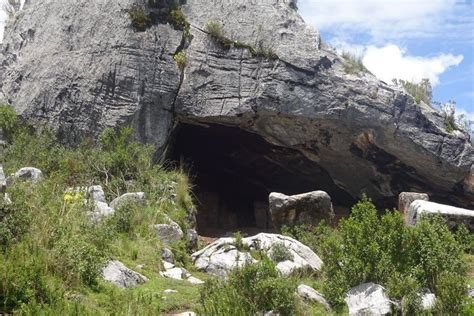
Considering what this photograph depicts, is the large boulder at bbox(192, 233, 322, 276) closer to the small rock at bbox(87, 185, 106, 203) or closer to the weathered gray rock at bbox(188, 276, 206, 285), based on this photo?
the weathered gray rock at bbox(188, 276, 206, 285)

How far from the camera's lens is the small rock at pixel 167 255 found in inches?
410

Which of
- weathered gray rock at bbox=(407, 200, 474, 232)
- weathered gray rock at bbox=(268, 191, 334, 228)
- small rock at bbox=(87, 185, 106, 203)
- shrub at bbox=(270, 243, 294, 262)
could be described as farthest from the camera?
weathered gray rock at bbox=(268, 191, 334, 228)

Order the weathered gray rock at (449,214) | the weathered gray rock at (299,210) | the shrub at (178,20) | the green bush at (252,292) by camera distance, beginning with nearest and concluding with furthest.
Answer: the green bush at (252,292), the weathered gray rock at (449,214), the weathered gray rock at (299,210), the shrub at (178,20)

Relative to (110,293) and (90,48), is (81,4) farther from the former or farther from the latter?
(110,293)

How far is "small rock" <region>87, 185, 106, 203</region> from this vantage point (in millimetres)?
12039

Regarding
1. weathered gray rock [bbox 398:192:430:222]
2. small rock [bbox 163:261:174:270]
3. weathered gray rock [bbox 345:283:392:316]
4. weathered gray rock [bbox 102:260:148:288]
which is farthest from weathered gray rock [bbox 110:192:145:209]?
weathered gray rock [bbox 398:192:430:222]

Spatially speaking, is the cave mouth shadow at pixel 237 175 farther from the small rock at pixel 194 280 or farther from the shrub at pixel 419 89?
the small rock at pixel 194 280

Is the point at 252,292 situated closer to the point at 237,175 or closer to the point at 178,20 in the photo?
the point at 178,20

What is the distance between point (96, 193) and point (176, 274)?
3364 millimetres

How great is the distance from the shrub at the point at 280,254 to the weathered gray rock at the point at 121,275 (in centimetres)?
242

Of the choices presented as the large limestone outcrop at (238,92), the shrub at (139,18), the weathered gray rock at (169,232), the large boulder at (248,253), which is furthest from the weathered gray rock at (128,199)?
the shrub at (139,18)

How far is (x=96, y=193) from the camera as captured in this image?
12.3 m

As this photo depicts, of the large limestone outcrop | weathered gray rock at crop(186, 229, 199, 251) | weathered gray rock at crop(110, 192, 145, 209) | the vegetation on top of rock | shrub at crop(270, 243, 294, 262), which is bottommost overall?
weathered gray rock at crop(186, 229, 199, 251)

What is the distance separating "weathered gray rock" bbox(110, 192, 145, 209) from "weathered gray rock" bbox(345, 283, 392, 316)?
198 inches
